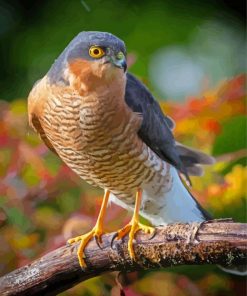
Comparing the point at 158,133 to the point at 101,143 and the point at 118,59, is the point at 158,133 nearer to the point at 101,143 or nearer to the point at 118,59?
the point at 101,143

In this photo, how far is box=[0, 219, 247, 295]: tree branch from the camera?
73 cm

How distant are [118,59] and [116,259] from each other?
0.24 metres

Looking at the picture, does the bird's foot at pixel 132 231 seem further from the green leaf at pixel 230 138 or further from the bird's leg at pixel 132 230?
the green leaf at pixel 230 138

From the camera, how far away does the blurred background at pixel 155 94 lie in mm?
875

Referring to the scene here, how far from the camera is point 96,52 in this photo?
0.75 metres

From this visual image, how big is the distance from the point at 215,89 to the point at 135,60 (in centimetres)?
14

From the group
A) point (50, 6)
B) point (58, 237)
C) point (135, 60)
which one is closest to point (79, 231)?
point (58, 237)

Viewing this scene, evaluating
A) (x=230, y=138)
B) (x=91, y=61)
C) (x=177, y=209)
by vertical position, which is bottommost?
(x=177, y=209)

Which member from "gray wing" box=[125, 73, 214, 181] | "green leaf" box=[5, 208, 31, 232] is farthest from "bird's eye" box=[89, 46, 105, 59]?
"green leaf" box=[5, 208, 31, 232]

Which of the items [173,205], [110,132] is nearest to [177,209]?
[173,205]

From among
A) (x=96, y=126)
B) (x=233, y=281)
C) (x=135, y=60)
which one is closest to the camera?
(x=96, y=126)

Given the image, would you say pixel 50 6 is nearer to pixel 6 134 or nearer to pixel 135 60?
pixel 135 60

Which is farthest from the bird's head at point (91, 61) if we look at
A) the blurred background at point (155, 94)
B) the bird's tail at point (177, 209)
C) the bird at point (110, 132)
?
the bird's tail at point (177, 209)

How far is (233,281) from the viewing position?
3.19 feet
